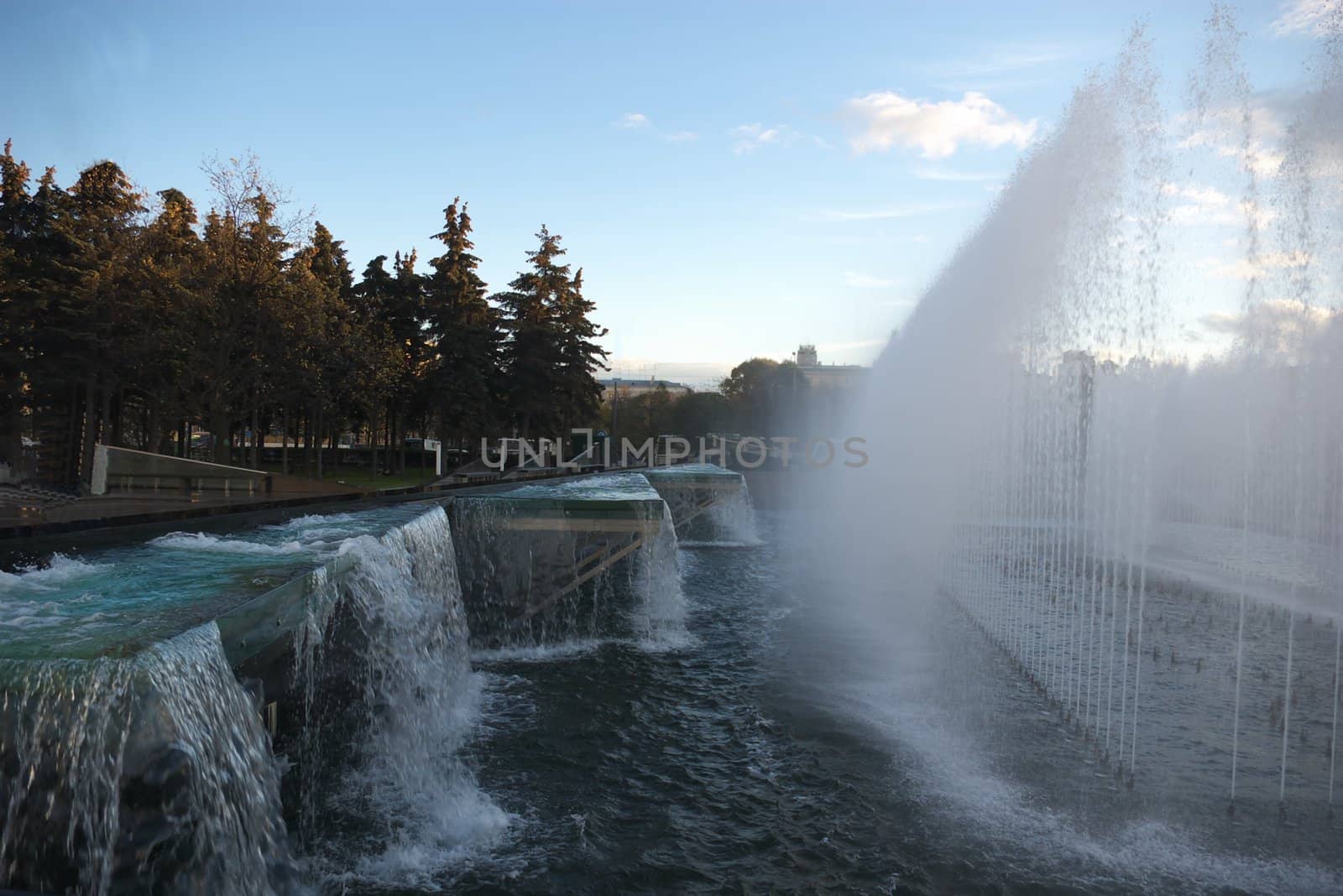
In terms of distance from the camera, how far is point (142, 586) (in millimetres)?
6773

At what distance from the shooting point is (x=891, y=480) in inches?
1230

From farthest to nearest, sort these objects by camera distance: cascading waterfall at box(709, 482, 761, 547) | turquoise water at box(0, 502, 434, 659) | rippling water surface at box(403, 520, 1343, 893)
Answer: cascading waterfall at box(709, 482, 761, 547) < rippling water surface at box(403, 520, 1343, 893) < turquoise water at box(0, 502, 434, 659)

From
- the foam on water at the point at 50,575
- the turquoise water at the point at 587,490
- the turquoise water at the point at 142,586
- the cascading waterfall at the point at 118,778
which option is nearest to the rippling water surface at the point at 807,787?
the cascading waterfall at the point at 118,778

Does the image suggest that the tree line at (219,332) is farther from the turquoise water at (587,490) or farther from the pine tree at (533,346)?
the turquoise water at (587,490)

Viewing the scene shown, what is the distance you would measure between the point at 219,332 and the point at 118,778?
21.1 metres

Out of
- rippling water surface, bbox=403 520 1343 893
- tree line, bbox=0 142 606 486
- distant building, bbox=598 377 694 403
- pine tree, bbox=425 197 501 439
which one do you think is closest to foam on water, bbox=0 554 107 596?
rippling water surface, bbox=403 520 1343 893

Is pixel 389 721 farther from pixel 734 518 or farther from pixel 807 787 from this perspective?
pixel 734 518

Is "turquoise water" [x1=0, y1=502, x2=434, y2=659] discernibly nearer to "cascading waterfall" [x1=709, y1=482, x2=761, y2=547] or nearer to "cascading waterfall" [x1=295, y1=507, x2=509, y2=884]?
"cascading waterfall" [x1=295, y1=507, x2=509, y2=884]

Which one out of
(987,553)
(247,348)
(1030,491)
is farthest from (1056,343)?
(247,348)

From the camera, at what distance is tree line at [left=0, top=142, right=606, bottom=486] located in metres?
23.3

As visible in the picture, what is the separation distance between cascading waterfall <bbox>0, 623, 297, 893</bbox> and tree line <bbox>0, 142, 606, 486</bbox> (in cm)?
2014

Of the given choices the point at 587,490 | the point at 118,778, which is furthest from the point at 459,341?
the point at 118,778

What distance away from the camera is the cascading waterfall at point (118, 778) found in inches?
165

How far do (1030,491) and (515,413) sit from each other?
95.5 feet
